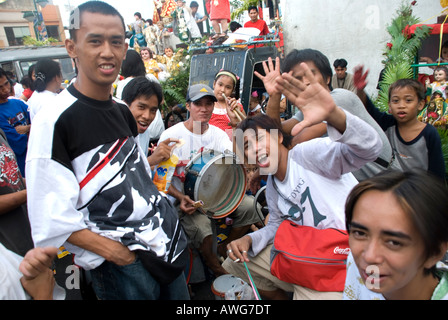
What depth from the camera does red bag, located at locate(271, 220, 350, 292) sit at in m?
1.66

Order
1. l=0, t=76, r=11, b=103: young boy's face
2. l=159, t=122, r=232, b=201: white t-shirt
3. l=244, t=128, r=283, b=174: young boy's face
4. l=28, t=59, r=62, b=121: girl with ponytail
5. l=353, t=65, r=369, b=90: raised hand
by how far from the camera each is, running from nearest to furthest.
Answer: l=244, t=128, r=283, b=174: young boy's face
l=353, t=65, r=369, b=90: raised hand
l=159, t=122, r=232, b=201: white t-shirt
l=0, t=76, r=11, b=103: young boy's face
l=28, t=59, r=62, b=121: girl with ponytail

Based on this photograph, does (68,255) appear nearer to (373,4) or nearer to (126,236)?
(126,236)

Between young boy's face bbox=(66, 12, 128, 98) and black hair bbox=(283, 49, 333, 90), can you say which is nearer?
young boy's face bbox=(66, 12, 128, 98)

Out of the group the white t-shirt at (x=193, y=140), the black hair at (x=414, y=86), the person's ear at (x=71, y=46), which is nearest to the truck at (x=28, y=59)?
the white t-shirt at (x=193, y=140)

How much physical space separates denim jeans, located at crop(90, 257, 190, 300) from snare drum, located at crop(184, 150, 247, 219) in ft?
3.68

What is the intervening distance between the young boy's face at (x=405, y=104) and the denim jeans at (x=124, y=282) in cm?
239

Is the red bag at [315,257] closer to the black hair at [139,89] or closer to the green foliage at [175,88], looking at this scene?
the black hair at [139,89]

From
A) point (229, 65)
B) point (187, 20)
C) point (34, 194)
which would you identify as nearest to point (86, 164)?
point (34, 194)

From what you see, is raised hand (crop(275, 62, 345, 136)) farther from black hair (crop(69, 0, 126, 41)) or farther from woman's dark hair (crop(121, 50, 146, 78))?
woman's dark hair (crop(121, 50, 146, 78))

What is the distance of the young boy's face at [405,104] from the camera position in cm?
263

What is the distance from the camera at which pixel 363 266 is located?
1173 millimetres

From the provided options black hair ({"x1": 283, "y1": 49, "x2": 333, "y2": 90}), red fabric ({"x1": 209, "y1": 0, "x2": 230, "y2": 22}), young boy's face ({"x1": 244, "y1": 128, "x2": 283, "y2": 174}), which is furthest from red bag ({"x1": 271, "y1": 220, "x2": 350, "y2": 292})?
red fabric ({"x1": 209, "y1": 0, "x2": 230, "y2": 22})

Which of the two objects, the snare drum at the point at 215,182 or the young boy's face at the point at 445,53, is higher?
the young boy's face at the point at 445,53

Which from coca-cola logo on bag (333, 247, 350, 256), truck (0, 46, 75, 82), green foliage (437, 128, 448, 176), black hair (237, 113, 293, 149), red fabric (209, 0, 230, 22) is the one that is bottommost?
green foliage (437, 128, 448, 176)
